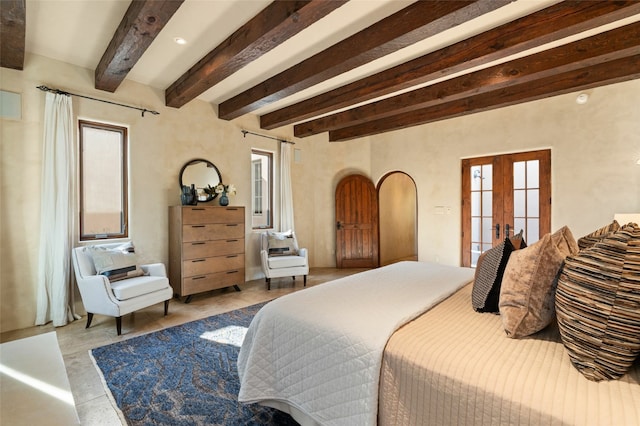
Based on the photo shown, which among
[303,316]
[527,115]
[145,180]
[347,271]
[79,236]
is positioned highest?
[527,115]

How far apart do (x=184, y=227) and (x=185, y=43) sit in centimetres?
209

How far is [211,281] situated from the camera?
13.5 ft

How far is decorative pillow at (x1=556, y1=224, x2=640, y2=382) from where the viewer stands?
92 centimetres

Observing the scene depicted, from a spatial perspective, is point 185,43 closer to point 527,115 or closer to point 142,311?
point 142,311

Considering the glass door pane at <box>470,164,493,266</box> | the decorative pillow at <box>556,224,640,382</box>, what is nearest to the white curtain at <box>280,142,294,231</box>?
the glass door pane at <box>470,164,493,266</box>

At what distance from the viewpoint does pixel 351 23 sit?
2.61 m

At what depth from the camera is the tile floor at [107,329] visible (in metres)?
1.88

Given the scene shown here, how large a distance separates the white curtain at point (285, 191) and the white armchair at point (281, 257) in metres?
0.39

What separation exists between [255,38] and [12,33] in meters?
1.98

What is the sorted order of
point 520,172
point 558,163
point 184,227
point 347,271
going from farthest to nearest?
1. point 347,271
2. point 520,172
3. point 558,163
4. point 184,227

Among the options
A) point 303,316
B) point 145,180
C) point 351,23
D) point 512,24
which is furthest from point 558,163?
point 145,180

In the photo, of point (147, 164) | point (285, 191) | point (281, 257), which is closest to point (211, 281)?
point (281, 257)

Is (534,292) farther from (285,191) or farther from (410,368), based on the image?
(285,191)

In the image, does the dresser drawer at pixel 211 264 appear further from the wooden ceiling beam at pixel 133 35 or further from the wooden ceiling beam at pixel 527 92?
the wooden ceiling beam at pixel 527 92
